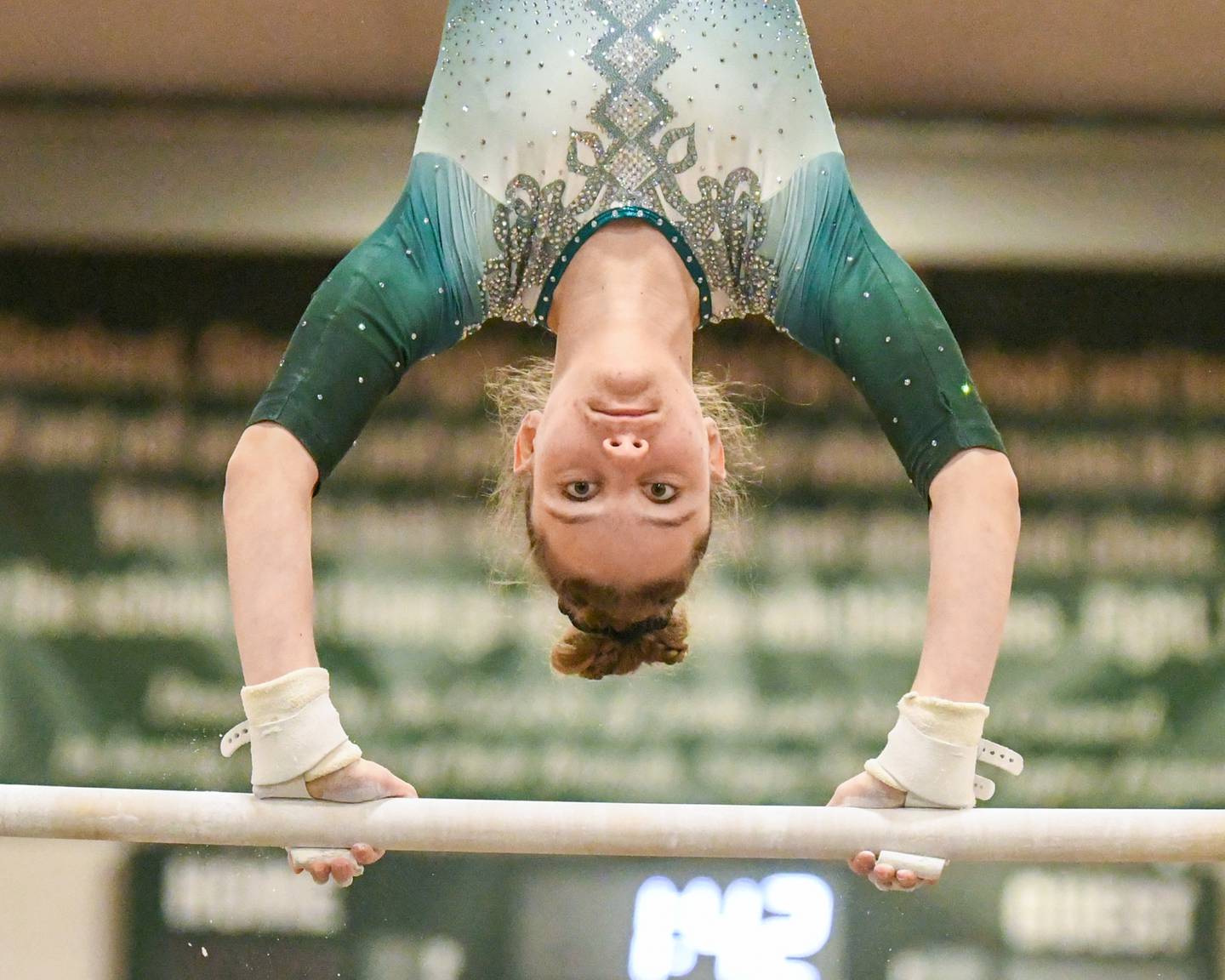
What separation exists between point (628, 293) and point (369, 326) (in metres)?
0.22

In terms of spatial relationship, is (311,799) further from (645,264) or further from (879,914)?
(879,914)

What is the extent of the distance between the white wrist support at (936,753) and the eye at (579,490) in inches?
11.8

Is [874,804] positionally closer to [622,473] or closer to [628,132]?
[622,473]

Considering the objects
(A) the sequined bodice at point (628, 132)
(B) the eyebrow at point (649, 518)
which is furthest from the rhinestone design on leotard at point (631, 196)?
(B) the eyebrow at point (649, 518)

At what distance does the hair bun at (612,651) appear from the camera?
1372mm

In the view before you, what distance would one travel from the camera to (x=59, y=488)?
2.45 meters

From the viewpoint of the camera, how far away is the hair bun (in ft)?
4.50

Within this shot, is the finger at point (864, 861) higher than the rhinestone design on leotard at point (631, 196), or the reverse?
the rhinestone design on leotard at point (631, 196)

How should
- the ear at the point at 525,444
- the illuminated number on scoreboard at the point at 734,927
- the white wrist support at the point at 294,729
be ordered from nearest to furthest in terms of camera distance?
1. the white wrist support at the point at 294,729
2. the ear at the point at 525,444
3. the illuminated number on scoreboard at the point at 734,927

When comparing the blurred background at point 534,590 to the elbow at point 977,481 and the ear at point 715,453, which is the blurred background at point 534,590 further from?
the elbow at point 977,481

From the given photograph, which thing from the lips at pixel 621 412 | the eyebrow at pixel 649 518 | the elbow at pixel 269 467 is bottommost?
→ the eyebrow at pixel 649 518

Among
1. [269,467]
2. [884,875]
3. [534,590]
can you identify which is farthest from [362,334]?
[534,590]

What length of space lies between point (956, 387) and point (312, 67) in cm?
170

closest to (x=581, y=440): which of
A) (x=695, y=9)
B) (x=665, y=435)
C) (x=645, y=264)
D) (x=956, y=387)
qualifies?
(x=665, y=435)
